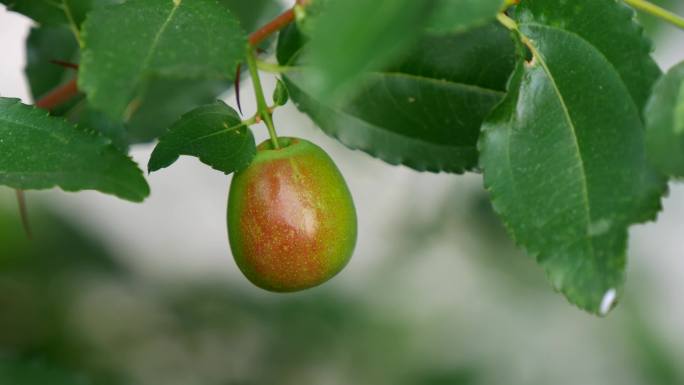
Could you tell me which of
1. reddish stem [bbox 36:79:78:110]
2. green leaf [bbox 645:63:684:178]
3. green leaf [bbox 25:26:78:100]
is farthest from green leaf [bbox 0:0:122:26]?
green leaf [bbox 645:63:684:178]

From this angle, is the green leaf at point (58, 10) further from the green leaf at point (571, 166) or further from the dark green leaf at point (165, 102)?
the green leaf at point (571, 166)

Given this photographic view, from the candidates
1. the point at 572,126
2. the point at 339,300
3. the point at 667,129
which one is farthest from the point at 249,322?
the point at 667,129

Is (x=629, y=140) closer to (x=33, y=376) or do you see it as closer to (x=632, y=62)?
(x=632, y=62)

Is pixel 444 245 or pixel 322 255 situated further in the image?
pixel 444 245

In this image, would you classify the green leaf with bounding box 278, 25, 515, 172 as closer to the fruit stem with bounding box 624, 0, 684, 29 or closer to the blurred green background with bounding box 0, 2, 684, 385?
the fruit stem with bounding box 624, 0, 684, 29

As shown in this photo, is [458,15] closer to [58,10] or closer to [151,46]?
[151,46]

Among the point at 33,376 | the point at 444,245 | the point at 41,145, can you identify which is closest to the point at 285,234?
the point at 41,145
